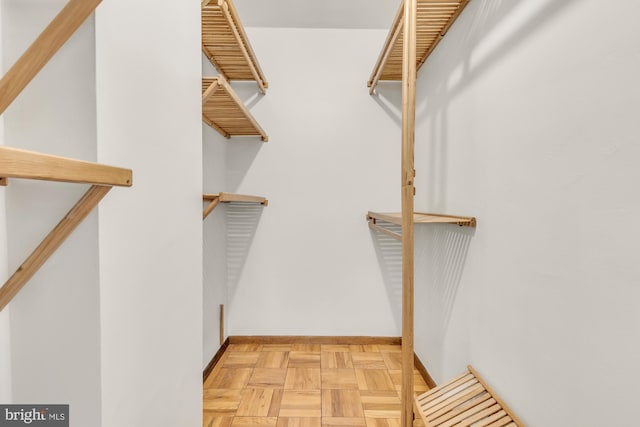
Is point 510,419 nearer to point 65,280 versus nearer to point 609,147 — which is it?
point 609,147

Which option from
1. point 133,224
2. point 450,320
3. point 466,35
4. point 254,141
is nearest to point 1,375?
point 133,224

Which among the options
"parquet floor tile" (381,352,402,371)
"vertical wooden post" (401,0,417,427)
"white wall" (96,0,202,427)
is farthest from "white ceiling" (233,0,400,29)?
"parquet floor tile" (381,352,402,371)

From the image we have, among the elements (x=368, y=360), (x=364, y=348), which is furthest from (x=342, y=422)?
(x=364, y=348)

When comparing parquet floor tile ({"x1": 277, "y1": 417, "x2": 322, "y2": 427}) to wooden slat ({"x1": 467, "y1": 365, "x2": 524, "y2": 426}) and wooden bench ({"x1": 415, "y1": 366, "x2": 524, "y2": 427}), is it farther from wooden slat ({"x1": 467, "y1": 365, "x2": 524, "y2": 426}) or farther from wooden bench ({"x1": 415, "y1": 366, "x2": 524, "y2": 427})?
wooden slat ({"x1": 467, "y1": 365, "x2": 524, "y2": 426})

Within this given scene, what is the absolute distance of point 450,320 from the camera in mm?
1680

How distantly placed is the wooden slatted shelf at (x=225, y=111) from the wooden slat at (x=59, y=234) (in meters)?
0.77

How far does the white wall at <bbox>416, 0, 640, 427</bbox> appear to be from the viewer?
0.74 metres

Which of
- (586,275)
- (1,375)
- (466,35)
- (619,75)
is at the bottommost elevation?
(1,375)

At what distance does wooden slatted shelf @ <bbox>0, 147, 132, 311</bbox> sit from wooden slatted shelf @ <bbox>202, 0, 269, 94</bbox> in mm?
1036

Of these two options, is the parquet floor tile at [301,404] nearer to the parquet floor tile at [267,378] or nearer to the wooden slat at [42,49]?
the parquet floor tile at [267,378]

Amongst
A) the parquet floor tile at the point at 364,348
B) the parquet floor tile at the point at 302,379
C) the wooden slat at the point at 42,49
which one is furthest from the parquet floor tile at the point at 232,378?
the wooden slat at the point at 42,49

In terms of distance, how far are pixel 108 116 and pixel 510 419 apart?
1306 mm

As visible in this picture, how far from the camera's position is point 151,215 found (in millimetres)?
832

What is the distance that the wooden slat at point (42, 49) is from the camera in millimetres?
489
